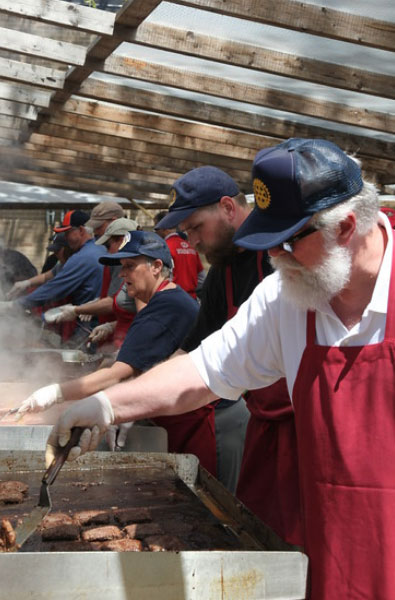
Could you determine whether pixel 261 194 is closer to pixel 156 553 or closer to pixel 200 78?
pixel 156 553

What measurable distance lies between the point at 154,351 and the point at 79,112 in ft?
16.2

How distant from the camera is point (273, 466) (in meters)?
3.07

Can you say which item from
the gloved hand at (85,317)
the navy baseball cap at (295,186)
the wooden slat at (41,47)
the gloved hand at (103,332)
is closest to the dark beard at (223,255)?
the navy baseball cap at (295,186)

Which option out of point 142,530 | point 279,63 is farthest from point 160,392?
point 279,63

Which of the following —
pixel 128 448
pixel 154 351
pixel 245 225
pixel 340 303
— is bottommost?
pixel 128 448

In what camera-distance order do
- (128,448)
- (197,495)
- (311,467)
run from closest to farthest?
(311,467), (197,495), (128,448)

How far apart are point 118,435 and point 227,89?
3.65 meters

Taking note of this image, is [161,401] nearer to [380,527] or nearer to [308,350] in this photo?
[308,350]

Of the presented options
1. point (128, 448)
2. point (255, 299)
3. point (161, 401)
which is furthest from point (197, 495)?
point (255, 299)

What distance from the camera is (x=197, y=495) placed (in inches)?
127

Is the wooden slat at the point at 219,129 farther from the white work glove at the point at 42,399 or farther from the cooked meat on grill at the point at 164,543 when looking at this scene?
the cooked meat on grill at the point at 164,543

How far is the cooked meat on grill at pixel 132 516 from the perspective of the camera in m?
2.90

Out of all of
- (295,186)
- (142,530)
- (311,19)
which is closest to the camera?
(295,186)

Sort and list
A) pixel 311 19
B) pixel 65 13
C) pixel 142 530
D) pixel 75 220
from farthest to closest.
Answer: pixel 75 220
pixel 65 13
pixel 311 19
pixel 142 530
